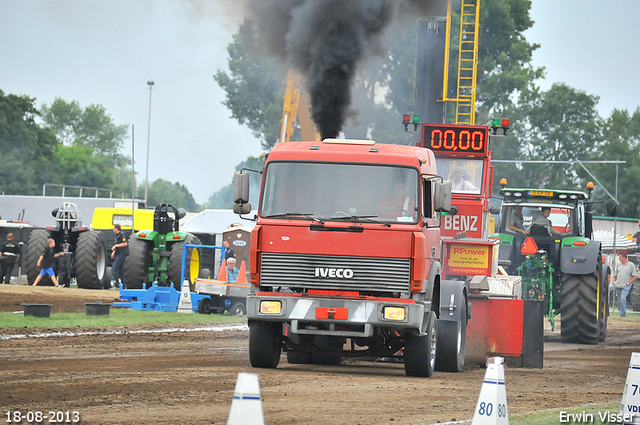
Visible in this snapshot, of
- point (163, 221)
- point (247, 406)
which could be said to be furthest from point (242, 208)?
point (163, 221)

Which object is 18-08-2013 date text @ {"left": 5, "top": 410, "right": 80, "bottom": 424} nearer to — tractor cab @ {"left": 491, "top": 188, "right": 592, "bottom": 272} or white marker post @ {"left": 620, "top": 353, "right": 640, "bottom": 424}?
white marker post @ {"left": 620, "top": 353, "right": 640, "bottom": 424}

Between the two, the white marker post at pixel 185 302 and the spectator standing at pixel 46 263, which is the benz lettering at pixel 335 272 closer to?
the white marker post at pixel 185 302

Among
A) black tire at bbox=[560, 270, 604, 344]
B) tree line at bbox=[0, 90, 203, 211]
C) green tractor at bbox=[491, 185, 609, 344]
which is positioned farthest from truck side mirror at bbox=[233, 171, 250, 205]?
tree line at bbox=[0, 90, 203, 211]

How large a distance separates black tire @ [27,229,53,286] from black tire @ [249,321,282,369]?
16530 millimetres

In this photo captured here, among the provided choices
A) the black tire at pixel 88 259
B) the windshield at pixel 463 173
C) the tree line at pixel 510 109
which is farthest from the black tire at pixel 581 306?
the tree line at pixel 510 109

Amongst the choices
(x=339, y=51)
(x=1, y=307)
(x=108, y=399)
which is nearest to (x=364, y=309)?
(x=108, y=399)

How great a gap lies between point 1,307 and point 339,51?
9.15 meters

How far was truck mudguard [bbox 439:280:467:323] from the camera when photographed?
→ 1198 centimetres

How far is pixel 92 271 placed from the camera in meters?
26.0

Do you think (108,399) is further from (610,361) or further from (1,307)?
(1,307)

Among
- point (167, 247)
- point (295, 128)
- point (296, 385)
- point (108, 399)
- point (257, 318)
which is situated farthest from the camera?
point (295, 128)

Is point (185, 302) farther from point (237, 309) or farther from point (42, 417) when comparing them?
point (42, 417)

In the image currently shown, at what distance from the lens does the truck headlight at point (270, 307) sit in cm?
1057

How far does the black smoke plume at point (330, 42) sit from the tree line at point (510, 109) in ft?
78.8
